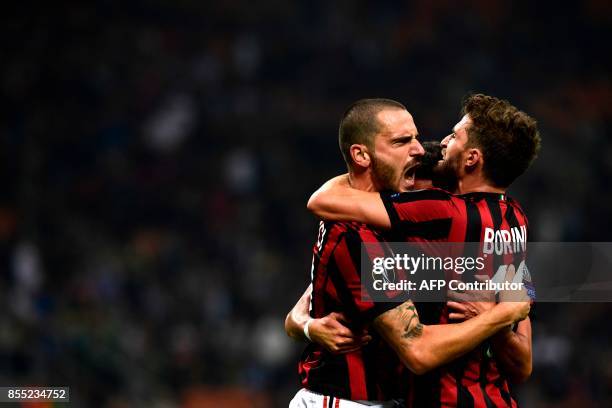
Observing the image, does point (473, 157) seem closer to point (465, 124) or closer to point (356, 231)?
point (465, 124)

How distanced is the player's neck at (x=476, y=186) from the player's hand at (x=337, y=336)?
685 millimetres

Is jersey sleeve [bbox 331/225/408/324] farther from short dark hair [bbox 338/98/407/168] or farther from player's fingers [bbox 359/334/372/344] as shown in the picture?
short dark hair [bbox 338/98/407/168]

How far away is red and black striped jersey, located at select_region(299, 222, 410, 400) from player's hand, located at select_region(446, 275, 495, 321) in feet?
0.80

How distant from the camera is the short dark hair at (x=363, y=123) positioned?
3.51m

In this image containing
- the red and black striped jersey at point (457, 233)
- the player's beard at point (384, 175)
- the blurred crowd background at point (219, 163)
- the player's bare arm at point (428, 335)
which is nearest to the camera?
the player's bare arm at point (428, 335)

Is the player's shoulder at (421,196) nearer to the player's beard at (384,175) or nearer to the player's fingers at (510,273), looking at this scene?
the player's beard at (384,175)

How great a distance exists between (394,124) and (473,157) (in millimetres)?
328

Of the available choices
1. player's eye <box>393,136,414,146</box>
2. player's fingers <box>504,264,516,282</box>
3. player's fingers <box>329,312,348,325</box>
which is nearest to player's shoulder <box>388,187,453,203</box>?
player's eye <box>393,136,414,146</box>

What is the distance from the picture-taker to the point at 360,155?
353 cm

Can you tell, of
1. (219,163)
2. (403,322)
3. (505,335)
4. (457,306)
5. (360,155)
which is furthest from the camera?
(219,163)

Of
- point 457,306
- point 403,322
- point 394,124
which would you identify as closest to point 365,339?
point 403,322

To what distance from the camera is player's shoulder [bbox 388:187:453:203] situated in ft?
10.8

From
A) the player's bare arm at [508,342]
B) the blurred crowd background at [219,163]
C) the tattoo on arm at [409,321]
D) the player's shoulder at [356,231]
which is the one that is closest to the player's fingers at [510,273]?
the player's bare arm at [508,342]

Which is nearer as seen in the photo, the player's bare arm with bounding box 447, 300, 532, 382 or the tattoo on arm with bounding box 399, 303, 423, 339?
the tattoo on arm with bounding box 399, 303, 423, 339
